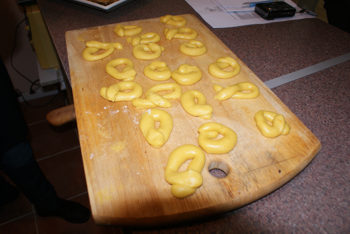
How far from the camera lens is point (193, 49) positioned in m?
0.89

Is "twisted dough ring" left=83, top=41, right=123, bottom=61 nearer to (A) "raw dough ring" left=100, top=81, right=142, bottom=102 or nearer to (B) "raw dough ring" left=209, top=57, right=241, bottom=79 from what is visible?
(A) "raw dough ring" left=100, top=81, right=142, bottom=102

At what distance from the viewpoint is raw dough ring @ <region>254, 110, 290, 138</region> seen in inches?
24.5

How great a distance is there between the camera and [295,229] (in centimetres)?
46

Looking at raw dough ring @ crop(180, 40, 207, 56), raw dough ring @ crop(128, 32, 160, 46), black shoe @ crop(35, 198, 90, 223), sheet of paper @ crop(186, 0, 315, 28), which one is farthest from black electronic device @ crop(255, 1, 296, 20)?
black shoe @ crop(35, 198, 90, 223)

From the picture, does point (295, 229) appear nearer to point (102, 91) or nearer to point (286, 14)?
point (102, 91)

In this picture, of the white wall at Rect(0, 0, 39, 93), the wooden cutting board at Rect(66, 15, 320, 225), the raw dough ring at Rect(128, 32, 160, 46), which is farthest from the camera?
the white wall at Rect(0, 0, 39, 93)

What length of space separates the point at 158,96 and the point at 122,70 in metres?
0.21

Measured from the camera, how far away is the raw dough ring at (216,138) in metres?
0.59

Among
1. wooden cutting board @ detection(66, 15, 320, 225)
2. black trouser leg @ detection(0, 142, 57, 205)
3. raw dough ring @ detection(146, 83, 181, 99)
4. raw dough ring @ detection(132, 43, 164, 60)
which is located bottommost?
black trouser leg @ detection(0, 142, 57, 205)

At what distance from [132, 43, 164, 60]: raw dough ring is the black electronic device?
1.89ft

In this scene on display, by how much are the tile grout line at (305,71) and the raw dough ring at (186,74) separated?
0.80ft

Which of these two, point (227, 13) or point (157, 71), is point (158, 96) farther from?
point (227, 13)

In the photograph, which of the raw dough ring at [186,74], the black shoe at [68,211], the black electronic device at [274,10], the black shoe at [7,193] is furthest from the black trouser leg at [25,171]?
the black electronic device at [274,10]

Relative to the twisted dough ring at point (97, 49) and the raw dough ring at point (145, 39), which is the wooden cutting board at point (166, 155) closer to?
the twisted dough ring at point (97, 49)
